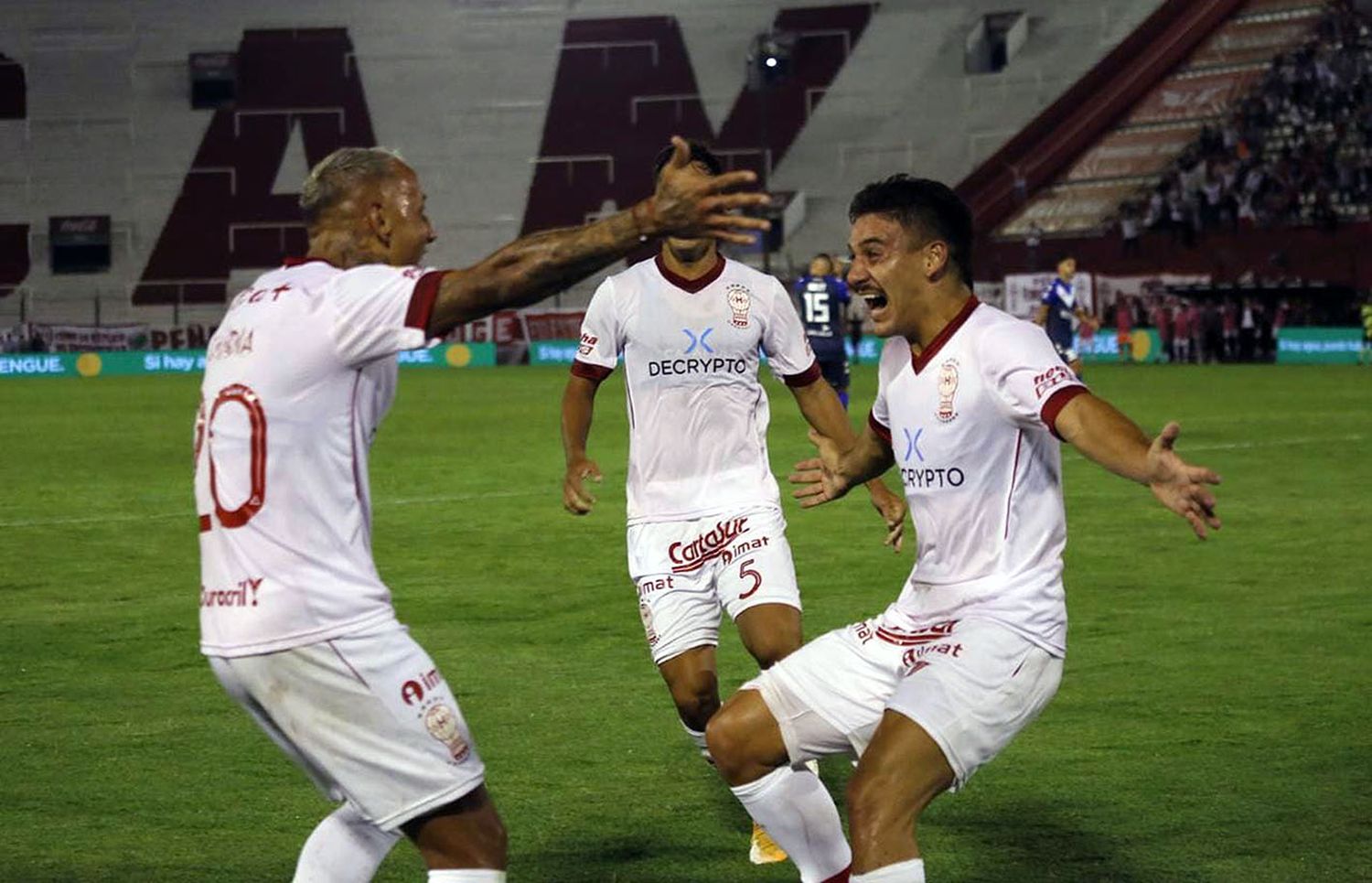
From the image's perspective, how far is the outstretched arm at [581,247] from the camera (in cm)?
445

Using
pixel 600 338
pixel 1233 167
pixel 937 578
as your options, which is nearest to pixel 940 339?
pixel 937 578

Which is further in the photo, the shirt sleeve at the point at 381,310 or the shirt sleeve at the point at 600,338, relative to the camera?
the shirt sleeve at the point at 600,338

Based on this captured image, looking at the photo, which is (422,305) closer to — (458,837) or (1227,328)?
(458,837)

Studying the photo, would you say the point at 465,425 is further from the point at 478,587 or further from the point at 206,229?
the point at 206,229

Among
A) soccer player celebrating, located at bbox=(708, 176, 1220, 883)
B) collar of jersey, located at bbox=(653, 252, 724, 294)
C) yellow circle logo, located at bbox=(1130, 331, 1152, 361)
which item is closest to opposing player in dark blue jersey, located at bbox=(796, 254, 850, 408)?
collar of jersey, located at bbox=(653, 252, 724, 294)

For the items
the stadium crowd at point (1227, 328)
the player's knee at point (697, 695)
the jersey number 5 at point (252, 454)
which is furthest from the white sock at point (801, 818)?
the stadium crowd at point (1227, 328)

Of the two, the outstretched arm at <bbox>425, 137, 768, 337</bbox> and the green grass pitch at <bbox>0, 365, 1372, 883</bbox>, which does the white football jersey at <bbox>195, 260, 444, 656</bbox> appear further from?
the green grass pitch at <bbox>0, 365, 1372, 883</bbox>

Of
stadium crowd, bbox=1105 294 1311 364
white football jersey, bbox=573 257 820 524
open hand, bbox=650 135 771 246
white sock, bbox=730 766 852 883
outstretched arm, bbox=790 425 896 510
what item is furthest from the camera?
stadium crowd, bbox=1105 294 1311 364

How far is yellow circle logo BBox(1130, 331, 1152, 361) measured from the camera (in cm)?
4553

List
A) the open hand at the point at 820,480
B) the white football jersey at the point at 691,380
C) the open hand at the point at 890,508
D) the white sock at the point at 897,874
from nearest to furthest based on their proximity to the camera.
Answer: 1. the white sock at the point at 897,874
2. the open hand at the point at 820,480
3. the open hand at the point at 890,508
4. the white football jersey at the point at 691,380

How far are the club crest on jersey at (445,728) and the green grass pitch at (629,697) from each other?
6.50 ft

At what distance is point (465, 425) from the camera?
26984 millimetres

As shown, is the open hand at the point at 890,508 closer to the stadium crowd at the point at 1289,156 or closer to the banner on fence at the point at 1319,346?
the banner on fence at the point at 1319,346

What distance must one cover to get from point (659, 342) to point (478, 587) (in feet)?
18.5
